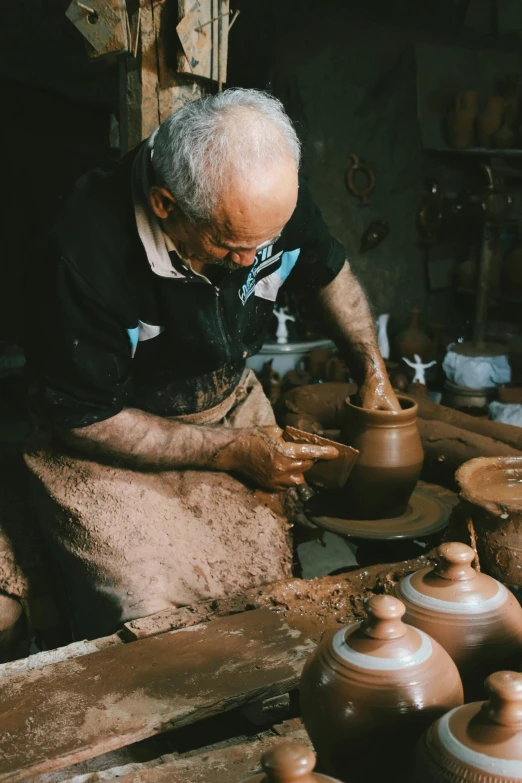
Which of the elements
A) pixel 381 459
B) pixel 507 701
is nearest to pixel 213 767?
pixel 507 701

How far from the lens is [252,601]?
2.44 m

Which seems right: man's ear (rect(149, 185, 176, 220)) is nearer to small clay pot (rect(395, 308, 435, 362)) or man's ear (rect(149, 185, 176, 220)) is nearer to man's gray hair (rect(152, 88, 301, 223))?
man's gray hair (rect(152, 88, 301, 223))

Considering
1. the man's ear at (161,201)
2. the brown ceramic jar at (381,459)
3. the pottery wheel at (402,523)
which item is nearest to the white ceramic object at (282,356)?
the pottery wheel at (402,523)

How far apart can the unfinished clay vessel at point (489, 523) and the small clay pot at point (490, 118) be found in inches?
192

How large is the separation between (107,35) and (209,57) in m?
0.41

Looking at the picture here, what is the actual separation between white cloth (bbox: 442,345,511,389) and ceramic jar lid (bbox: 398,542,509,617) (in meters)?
4.50

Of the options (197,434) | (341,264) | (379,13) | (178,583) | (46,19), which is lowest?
(178,583)

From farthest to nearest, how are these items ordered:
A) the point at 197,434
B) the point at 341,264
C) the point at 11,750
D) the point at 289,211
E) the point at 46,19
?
1. the point at 46,19
2. the point at 341,264
3. the point at 197,434
4. the point at 289,211
5. the point at 11,750

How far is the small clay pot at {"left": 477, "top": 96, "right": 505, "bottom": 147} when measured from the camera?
6633mm

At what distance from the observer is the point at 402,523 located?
305 cm

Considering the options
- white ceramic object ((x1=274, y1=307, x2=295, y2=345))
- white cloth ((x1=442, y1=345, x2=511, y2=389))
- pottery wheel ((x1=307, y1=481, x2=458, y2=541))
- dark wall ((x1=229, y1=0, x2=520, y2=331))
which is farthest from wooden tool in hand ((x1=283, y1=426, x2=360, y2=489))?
dark wall ((x1=229, y1=0, x2=520, y2=331))

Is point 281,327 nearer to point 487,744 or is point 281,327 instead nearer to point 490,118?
point 490,118

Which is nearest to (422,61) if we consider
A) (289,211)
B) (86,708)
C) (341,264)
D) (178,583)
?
(341,264)

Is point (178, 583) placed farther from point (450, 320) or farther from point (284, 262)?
point (450, 320)
